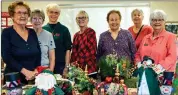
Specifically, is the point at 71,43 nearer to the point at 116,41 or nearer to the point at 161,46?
the point at 116,41

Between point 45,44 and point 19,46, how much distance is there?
0.24m

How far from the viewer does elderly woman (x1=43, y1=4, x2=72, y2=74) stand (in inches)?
74.6

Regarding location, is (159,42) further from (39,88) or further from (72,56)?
(39,88)

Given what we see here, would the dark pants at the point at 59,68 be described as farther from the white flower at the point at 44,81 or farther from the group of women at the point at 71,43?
the white flower at the point at 44,81

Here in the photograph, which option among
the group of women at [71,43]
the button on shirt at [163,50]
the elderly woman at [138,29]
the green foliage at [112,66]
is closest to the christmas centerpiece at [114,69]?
the green foliage at [112,66]

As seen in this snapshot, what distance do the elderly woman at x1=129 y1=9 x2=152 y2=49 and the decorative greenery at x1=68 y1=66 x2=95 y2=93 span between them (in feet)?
1.91

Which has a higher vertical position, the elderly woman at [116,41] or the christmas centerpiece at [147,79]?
the elderly woman at [116,41]

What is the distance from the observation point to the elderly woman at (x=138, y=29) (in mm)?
1979

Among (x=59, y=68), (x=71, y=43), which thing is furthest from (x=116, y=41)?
(x=59, y=68)

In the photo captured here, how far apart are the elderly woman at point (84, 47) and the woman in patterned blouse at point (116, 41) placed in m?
0.05

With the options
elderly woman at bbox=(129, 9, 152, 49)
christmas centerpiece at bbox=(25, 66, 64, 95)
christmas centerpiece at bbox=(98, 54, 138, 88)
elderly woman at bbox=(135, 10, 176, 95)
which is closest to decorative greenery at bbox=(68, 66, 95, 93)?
christmas centerpiece at bbox=(98, 54, 138, 88)

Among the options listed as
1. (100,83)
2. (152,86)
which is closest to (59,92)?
(100,83)

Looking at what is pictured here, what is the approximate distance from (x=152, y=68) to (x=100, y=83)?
0.29 m

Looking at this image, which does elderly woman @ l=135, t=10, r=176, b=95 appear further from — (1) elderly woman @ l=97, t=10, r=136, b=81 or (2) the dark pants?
(2) the dark pants
